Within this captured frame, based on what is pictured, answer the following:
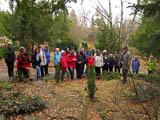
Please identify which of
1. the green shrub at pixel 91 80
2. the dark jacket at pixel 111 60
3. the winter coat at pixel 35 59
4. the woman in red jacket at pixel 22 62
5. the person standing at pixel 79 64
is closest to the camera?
the green shrub at pixel 91 80

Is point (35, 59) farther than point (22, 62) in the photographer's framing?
Yes

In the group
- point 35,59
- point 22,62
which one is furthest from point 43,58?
point 22,62

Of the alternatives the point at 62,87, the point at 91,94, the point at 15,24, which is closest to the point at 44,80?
the point at 62,87

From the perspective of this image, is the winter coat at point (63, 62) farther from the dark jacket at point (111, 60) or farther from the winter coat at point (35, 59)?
the dark jacket at point (111, 60)

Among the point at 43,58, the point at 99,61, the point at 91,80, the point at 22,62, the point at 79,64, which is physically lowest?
the point at 91,80

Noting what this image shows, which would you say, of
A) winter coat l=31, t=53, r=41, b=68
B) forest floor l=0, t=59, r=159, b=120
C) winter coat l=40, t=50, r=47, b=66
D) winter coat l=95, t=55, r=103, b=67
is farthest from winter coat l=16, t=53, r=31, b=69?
winter coat l=95, t=55, r=103, b=67

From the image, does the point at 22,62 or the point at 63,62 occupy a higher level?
the point at 22,62

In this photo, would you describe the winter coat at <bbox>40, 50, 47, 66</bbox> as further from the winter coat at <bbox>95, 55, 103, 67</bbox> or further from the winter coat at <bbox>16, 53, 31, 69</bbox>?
the winter coat at <bbox>95, 55, 103, 67</bbox>

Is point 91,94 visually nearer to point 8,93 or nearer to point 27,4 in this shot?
point 8,93

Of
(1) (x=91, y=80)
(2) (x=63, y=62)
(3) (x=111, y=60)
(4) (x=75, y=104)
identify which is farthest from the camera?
(3) (x=111, y=60)

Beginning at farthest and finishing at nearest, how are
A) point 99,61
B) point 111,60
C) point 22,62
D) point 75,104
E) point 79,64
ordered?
1. point 111,60
2. point 79,64
3. point 99,61
4. point 22,62
5. point 75,104

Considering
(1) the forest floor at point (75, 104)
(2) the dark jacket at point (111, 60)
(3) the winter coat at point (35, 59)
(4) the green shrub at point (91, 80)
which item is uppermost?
(3) the winter coat at point (35, 59)

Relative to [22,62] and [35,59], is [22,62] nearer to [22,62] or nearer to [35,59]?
[22,62]

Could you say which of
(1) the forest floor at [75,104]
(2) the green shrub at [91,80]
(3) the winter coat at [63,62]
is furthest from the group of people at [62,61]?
(2) the green shrub at [91,80]
